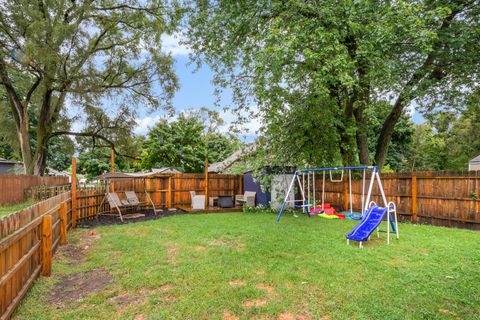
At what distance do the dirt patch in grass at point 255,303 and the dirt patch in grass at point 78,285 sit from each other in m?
1.95

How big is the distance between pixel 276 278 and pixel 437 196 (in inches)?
259

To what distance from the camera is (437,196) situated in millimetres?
8156

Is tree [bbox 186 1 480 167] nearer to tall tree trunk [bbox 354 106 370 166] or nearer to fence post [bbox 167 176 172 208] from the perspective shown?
tall tree trunk [bbox 354 106 370 166]

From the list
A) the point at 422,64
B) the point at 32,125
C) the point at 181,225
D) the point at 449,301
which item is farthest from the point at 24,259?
the point at 32,125

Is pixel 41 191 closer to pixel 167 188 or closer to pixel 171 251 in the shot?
pixel 167 188

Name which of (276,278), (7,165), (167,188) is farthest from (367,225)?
(7,165)

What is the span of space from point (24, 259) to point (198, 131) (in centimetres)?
2216

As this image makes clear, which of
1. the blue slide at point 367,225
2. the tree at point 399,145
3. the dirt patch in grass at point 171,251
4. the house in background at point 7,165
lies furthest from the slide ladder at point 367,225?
the house in background at point 7,165

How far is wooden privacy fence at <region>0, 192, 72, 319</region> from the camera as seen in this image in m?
2.80

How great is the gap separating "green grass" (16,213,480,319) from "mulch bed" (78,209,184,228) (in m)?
2.41

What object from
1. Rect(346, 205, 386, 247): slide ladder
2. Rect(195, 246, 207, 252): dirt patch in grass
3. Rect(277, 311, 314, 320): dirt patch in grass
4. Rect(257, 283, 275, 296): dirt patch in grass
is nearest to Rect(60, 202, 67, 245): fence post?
Rect(195, 246, 207, 252): dirt patch in grass

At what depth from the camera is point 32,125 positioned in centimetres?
2497

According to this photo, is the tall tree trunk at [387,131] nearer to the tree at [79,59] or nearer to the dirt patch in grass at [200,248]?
the dirt patch in grass at [200,248]

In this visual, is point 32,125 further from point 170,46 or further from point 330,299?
point 330,299
